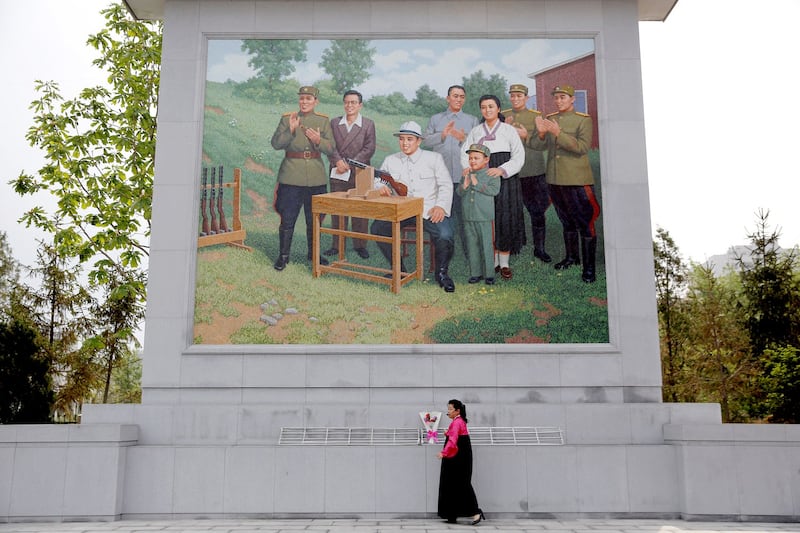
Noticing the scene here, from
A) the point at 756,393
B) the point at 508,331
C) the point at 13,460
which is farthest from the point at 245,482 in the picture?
the point at 756,393

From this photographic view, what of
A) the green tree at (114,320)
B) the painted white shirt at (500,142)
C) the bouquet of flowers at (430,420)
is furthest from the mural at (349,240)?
the green tree at (114,320)

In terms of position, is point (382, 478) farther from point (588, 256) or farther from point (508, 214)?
point (588, 256)

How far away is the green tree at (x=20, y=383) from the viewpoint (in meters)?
16.2

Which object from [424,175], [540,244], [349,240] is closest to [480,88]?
[424,175]

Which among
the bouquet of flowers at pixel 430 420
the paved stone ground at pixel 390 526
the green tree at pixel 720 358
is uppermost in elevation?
the green tree at pixel 720 358

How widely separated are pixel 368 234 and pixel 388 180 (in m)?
0.98

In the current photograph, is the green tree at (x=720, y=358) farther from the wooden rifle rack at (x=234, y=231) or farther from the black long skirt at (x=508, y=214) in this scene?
the wooden rifle rack at (x=234, y=231)

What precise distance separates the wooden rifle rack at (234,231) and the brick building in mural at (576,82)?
207 inches

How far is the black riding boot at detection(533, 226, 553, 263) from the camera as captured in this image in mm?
11461

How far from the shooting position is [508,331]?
11227mm

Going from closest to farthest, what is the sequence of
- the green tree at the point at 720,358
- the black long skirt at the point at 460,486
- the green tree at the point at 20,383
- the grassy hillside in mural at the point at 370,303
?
1. the black long skirt at the point at 460,486
2. the grassy hillside in mural at the point at 370,303
3. the green tree at the point at 20,383
4. the green tree at the point at 720,358

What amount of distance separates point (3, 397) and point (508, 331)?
478 inches

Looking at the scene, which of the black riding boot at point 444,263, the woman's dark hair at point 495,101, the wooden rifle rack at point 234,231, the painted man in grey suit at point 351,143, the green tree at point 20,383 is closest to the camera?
the black riding boot at point 444,263

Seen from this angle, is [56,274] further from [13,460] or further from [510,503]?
[510,503]
